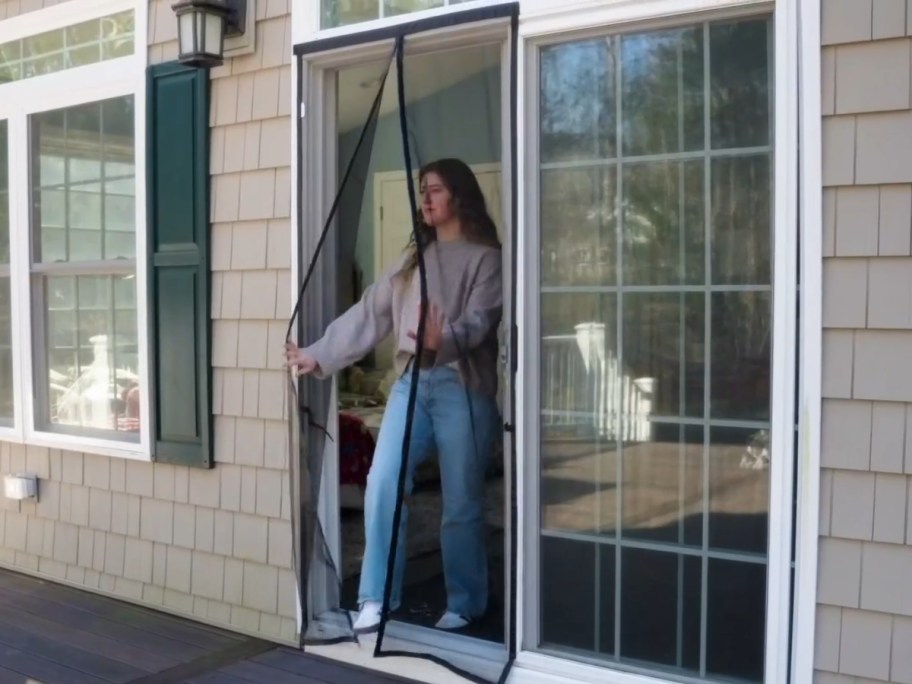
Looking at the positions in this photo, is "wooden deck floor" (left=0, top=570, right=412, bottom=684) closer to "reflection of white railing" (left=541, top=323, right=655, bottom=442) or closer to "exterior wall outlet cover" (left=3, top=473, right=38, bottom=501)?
"exterior wall outlet cover" (left=3, top=473, right=38, bottom=501)

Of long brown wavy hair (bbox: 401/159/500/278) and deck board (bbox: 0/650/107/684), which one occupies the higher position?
long brown wavy hair (bbox: 401/159/500/278)

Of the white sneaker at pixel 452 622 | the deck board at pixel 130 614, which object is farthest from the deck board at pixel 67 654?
the white sneaker at pixel 452 622

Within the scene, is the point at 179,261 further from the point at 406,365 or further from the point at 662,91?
the point at 662,91

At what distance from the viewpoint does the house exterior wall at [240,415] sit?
11.5 ft

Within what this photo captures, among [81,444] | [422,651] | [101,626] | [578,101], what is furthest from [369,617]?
[578,101]

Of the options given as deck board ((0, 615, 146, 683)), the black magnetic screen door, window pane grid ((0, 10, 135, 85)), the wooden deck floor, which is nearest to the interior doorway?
the black magnetic screen door

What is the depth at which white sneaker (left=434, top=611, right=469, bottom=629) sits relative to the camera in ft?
10.9

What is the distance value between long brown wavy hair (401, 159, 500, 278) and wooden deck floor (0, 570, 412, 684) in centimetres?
134

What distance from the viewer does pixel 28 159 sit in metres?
4.38

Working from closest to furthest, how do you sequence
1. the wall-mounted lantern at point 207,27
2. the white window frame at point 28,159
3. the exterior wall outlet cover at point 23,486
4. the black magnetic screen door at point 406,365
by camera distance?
Result: the black magnetic screen door at point 406,365 < the wall-mounted lantern at point 207,27 < the white window frame at point 28,159 < the exterior wall outlet cover at point 23,486

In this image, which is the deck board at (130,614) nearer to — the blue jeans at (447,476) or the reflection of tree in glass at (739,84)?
the blue jeans at (447,476)

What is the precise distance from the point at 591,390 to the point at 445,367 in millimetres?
595

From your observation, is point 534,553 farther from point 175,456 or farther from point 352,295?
point 175,456

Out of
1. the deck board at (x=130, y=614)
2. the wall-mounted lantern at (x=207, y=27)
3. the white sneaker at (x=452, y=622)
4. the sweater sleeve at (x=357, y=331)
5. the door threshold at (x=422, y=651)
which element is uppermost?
the wall-mounted lantern at (x=207, y=27)
